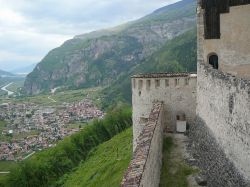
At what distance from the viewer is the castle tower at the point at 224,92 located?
1780 cm

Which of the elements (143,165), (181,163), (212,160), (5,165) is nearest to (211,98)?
(212,160)

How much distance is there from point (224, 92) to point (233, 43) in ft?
30.4

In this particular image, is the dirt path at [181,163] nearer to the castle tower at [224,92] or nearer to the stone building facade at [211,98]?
the stone building facade at [211,98]

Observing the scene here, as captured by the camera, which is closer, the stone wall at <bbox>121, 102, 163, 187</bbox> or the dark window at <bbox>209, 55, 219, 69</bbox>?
the stone wall at <bbox>121, 102, 163, 187</bbox>

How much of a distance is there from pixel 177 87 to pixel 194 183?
889 centimetres

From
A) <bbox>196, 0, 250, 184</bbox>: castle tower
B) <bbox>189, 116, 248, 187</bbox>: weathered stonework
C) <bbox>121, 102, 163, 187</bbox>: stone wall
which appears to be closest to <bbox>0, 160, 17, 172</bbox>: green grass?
<bbox>196, 0, 250, 184</bbox>: castle tower

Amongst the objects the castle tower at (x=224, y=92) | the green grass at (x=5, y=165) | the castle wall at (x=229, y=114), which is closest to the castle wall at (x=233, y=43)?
the castle tower at (x=224, y=92)

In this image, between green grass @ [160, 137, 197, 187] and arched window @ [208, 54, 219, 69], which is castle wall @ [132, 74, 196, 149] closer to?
arched window @ [208, 54, 219, 69]

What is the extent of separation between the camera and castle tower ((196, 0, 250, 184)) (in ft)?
58.4

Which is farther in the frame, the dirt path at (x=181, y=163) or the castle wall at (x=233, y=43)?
the castle wall at (x=233, y=43)

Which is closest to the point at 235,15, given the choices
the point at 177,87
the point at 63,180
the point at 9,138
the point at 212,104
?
the point at 177,87

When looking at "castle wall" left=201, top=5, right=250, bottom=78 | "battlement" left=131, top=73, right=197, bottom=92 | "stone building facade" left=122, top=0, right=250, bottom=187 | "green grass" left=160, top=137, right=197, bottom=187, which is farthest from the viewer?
"battlement" left=131, top=73, right=197, bottom=92

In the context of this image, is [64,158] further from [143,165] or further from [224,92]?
[143,165]

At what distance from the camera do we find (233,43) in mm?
28516
